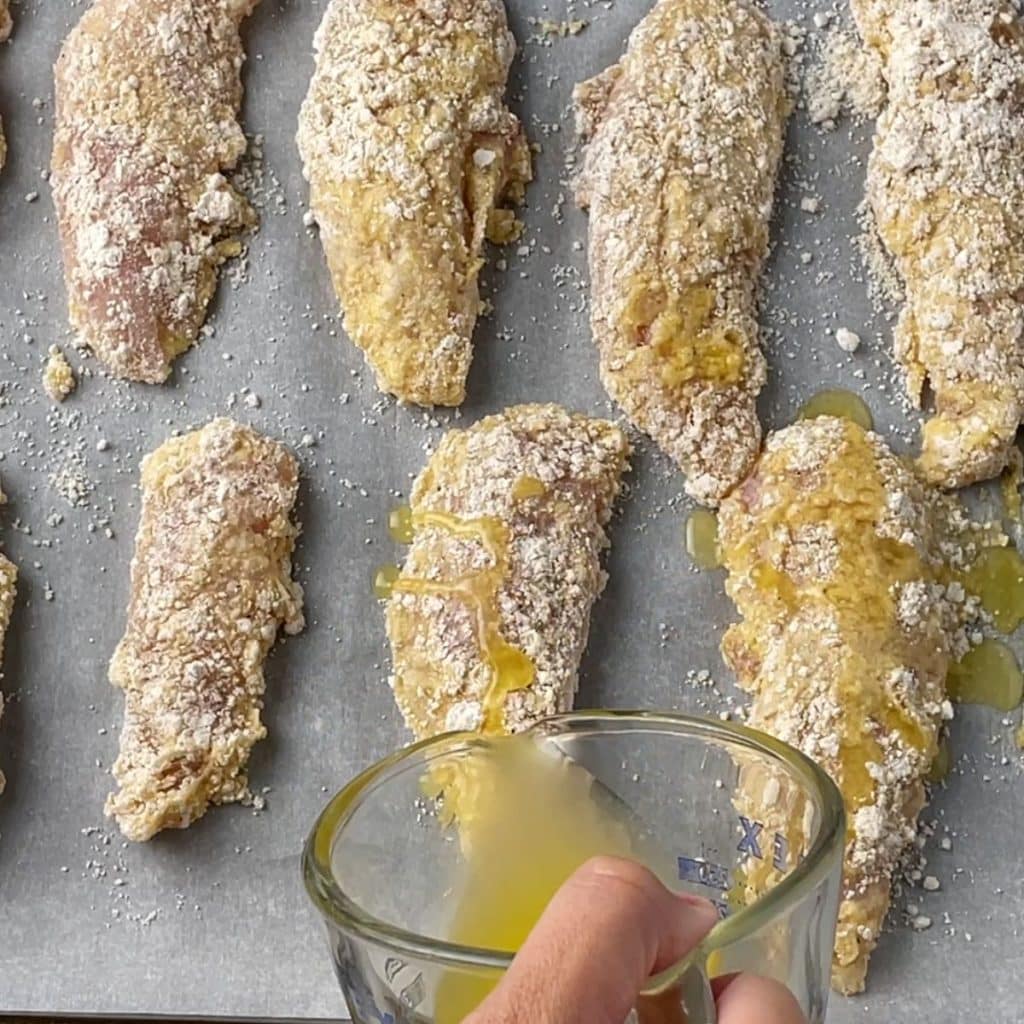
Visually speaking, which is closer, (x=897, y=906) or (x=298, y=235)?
(x=897, y=906)

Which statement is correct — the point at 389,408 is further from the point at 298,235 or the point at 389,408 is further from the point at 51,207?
the point at 51,207

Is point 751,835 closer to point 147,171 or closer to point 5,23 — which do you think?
point 147,171

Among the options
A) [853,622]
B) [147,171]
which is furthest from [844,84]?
[147,171]

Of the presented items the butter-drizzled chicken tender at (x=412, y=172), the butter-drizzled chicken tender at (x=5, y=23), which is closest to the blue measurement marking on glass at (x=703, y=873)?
the butter-drizzled chicken tender at (x=412, y=172)

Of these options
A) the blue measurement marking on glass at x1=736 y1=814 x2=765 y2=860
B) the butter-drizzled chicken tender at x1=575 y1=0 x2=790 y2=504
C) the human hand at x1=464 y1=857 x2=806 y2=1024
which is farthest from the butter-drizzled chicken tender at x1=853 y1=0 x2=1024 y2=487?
the human hand at x1=464 y1=857 x2=806 y2=1024

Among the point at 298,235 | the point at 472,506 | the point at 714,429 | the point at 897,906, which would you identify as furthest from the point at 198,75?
the point at 897,906

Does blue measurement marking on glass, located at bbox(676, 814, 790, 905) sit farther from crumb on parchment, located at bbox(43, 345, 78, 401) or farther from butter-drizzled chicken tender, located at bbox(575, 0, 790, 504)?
crumb on parchment, located at bbox(43, 345, 78, 401)
